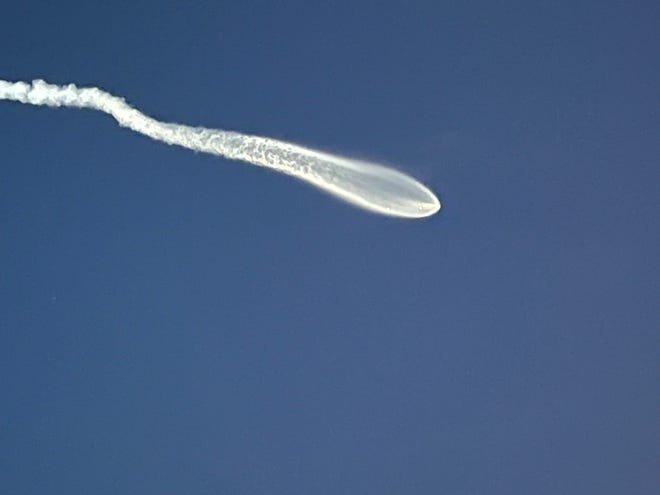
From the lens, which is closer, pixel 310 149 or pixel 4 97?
pixel 310 149

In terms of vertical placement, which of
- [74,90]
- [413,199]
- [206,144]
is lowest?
→ [413,199]

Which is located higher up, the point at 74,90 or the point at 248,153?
the point at 74,90

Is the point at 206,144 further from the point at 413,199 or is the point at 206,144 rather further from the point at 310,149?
the point at 413,199

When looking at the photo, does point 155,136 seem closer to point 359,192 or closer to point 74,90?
point 74,90

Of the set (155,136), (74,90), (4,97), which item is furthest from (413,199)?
(4,97)

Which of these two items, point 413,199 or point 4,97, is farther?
point 4,97

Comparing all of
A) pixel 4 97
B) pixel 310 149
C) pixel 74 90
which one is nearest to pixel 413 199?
pixel 310 149
